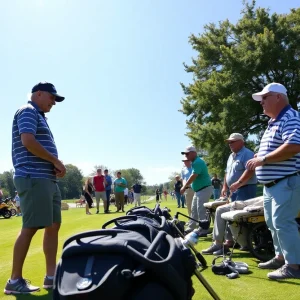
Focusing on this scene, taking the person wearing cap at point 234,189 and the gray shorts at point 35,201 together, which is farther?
the person wearing cap at point 234,189

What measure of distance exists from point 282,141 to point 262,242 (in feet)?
6.17

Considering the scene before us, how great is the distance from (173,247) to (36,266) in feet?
13.0

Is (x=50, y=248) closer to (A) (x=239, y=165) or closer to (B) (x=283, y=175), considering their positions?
(B) (x=283, y=175)

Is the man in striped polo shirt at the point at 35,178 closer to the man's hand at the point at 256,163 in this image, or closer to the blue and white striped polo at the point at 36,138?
the blue and white striped polo at the point at 36,138

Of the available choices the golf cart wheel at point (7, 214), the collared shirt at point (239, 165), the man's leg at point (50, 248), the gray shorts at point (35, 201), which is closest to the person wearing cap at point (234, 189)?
the collared shirt at point (239, 165)

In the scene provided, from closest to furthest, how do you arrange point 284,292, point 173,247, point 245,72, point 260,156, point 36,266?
point 173,247 < point 284,292 < point 260,156 < point 36,266 < point 245,72

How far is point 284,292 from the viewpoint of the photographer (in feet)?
12.1

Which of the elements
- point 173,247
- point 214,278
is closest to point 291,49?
point 214,278

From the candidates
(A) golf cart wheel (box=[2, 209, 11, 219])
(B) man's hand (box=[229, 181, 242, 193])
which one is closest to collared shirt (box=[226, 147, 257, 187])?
(B) man's hand (box=[229, 181, 242, 193])

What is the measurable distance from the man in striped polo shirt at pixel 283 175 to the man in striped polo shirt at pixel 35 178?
2347 millimetres

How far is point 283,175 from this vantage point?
13.9 feet

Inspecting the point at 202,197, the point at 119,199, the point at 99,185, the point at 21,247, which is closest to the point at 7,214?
the point at 99,185

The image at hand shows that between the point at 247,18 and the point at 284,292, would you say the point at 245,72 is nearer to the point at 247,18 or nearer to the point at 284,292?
the point at 247,18

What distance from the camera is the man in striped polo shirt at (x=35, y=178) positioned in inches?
152
